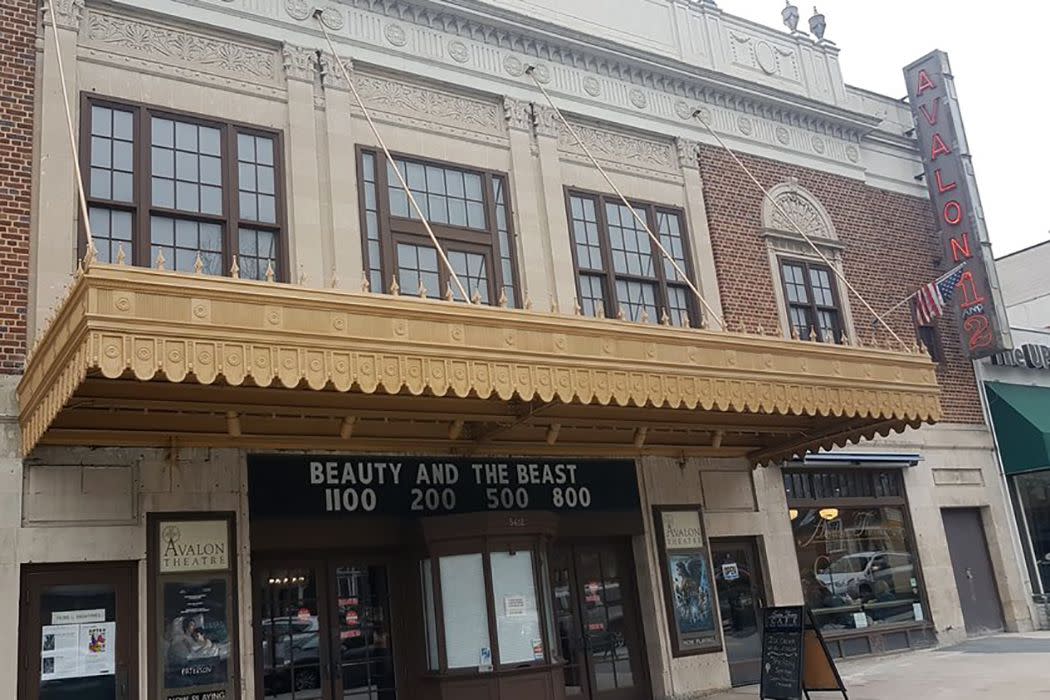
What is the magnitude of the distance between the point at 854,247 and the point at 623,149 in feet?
19.4

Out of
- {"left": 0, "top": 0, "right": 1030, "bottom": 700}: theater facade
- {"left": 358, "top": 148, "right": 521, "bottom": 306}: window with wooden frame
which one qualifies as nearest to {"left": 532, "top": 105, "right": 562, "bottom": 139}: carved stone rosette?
{"left": 0, "top": 0, "right": 1030, "bottom": 700}: theater facade

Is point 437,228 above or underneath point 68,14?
underneath

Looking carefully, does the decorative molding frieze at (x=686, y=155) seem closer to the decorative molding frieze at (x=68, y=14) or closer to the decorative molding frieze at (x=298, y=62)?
the decorative molding frieze at (x=298, y=62)

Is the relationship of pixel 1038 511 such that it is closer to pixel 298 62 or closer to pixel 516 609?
pixel 516 609

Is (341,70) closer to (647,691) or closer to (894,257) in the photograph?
(647,691)

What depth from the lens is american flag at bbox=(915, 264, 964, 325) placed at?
19.0m

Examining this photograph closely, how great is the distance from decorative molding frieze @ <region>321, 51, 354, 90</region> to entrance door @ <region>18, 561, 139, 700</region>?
7.17 m

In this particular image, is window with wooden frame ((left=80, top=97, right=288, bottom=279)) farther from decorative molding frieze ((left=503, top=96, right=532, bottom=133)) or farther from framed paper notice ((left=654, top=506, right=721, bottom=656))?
framed paper notice ((left=654, top=506, right=721, bottom=656))

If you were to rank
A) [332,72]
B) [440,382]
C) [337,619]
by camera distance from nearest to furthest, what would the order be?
[440,382] → [337,619] → [332,72]

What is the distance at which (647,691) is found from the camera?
14.5 m

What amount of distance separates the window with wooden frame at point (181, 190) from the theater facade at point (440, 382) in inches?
1.6

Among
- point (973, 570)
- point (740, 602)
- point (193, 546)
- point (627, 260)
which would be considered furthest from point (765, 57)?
point (193, 546)

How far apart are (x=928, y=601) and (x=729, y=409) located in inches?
341

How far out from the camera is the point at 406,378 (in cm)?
962
